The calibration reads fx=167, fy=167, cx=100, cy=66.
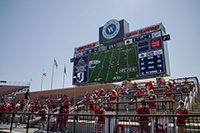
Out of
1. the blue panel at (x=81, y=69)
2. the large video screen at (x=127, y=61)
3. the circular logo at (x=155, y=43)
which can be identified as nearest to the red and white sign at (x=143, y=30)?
the large video screen at (x=127, y=61)

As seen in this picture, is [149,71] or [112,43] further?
[112,43]

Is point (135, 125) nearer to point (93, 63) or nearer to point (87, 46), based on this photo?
point (93, 63)

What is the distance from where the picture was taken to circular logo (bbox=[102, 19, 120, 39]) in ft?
88.1

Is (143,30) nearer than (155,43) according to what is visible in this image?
No

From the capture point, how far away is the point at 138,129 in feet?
23.6

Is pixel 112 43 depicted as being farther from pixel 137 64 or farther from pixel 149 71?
pixel 149 71

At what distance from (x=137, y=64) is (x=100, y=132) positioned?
50.8 feet

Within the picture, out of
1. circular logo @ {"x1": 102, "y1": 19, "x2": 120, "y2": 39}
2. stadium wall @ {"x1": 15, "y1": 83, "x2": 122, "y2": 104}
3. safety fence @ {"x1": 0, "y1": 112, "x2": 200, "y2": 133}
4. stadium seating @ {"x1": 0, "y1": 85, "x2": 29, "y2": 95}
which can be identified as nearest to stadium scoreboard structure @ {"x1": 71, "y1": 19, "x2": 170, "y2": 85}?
circular logo @ {"x1": 102, "y1": 19, "x2": 120, "y2": 39}

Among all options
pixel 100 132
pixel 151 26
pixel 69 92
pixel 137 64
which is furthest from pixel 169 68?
pixel 100 132

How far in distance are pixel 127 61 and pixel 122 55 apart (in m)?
1.50

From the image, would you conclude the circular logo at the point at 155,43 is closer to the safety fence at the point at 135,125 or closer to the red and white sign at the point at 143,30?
the red and white sign at the point at 143,30

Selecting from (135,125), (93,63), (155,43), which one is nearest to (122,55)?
(155,43)

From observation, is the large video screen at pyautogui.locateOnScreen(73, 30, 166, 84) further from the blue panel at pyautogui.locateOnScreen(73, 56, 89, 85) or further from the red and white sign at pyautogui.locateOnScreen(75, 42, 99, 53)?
the red and white sign at pyautogui.locateOnScreen(75, 42, 99, 53)

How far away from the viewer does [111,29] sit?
27672 millimetres
